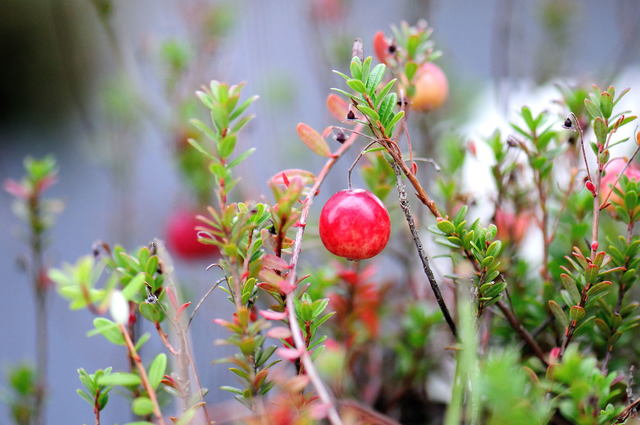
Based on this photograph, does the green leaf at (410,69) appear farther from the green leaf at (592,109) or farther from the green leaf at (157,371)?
the green leaf at (157,371)

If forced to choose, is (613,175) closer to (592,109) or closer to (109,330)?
(592,109)

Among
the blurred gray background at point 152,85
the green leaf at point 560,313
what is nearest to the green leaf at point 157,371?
the green leaf at point 560,313

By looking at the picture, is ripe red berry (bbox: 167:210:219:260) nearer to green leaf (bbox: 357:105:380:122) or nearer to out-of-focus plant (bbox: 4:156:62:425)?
out-of-focus plant (bbox: 4:156:62:425)

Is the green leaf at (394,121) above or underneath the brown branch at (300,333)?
above

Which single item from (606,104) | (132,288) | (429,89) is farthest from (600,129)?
(132,288)

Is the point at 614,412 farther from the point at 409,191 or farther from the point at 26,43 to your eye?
the point at 26,43

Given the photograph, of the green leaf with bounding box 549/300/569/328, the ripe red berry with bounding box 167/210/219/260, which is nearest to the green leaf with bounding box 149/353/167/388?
the green leaf with bounding box 549/300/569/328

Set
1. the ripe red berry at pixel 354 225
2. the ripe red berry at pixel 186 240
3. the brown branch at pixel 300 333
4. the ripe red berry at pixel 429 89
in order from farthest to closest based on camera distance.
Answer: the ripe red berry at pixel 186 240 → the ripe red berry at pixel 429 89 → the ripe red berry at pixel 354 225 → the brown branch at pixel 300 333

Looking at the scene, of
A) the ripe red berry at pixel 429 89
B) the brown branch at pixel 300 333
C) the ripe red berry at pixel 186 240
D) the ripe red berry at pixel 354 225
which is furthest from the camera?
the ripe red berry at pixel 186 240
